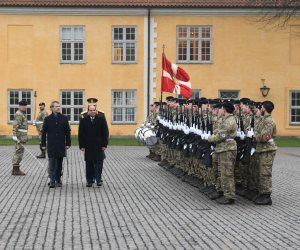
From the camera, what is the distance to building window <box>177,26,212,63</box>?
4216cm

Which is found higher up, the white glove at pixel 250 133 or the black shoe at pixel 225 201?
the white glove at pixel 250 133

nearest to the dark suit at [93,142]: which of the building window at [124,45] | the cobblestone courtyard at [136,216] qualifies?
the cobblestone courtyard at [136,216]

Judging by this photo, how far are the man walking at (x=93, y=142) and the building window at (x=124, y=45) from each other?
24.3 meters

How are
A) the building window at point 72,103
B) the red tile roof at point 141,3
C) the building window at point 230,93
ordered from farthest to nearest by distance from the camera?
1. the building window at point 230,93
2. the building window at point 72,103
3. the red tile roof at point 141,3

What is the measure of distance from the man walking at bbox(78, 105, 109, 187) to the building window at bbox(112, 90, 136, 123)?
24147 mm

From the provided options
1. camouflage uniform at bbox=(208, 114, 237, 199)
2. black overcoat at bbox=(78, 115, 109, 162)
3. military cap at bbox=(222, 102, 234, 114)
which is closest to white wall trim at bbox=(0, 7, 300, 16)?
black overcoat at bbox=(78, 115, 109, 162)

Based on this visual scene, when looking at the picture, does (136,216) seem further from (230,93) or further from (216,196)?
(230,93)

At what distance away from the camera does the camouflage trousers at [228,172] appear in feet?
47.0

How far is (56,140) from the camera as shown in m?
17.5

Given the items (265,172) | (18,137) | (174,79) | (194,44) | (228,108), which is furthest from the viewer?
(194,44)

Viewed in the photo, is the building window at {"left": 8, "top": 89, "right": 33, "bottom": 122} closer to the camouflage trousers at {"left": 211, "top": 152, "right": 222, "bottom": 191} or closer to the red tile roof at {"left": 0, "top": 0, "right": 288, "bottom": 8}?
the red tile roof at {"left": 0, "top": 0, "right": 288, "bottom": 8}

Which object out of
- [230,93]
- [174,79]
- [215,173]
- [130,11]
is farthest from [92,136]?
[230,93]

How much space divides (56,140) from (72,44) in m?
24.8

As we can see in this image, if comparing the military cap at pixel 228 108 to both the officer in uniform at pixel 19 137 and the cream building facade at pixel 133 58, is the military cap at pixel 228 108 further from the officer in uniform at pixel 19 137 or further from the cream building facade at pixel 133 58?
the cream building facade at pixel 133 58
